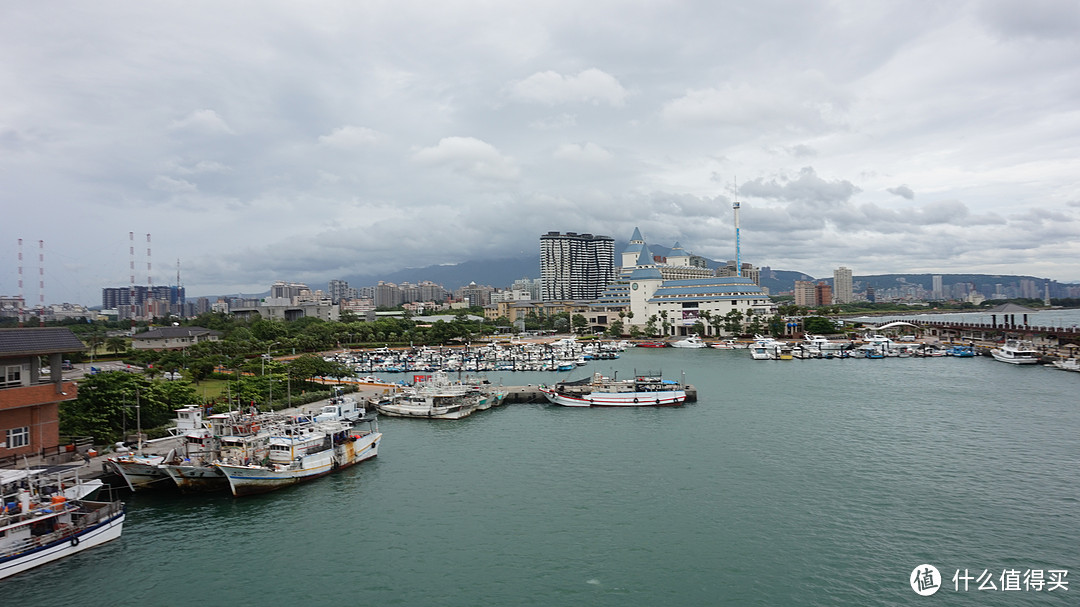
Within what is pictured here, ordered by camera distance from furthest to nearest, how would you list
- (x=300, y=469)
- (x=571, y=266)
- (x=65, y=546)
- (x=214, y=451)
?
(x=571, y=266), (x=300, y=469), (x=214, y=451), (x=65, y=546)

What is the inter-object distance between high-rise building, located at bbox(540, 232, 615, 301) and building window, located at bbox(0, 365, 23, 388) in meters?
122

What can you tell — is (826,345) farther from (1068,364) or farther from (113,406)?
(113,406)

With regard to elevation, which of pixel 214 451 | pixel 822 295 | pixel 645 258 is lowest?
pixel 214 451

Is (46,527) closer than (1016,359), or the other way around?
(46,527)

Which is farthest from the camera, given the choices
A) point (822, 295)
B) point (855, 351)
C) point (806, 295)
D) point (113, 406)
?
point (806, 295)

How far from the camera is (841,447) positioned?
21.0 metres

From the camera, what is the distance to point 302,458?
60.3ft

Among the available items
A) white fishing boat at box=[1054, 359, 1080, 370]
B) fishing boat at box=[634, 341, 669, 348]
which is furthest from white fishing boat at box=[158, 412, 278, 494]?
fishing boat at box=[634, 341, 669, 348]

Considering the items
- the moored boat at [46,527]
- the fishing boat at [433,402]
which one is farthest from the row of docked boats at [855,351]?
the moored boat at [46,527]

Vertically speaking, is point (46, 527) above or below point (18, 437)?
below

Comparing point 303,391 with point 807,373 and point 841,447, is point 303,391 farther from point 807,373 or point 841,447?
point 807,373

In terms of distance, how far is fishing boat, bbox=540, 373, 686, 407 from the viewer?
3092 cm

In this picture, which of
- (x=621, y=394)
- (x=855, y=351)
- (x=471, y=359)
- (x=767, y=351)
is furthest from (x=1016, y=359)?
(x=471, y=359)

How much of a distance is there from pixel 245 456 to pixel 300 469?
5.37 ft
